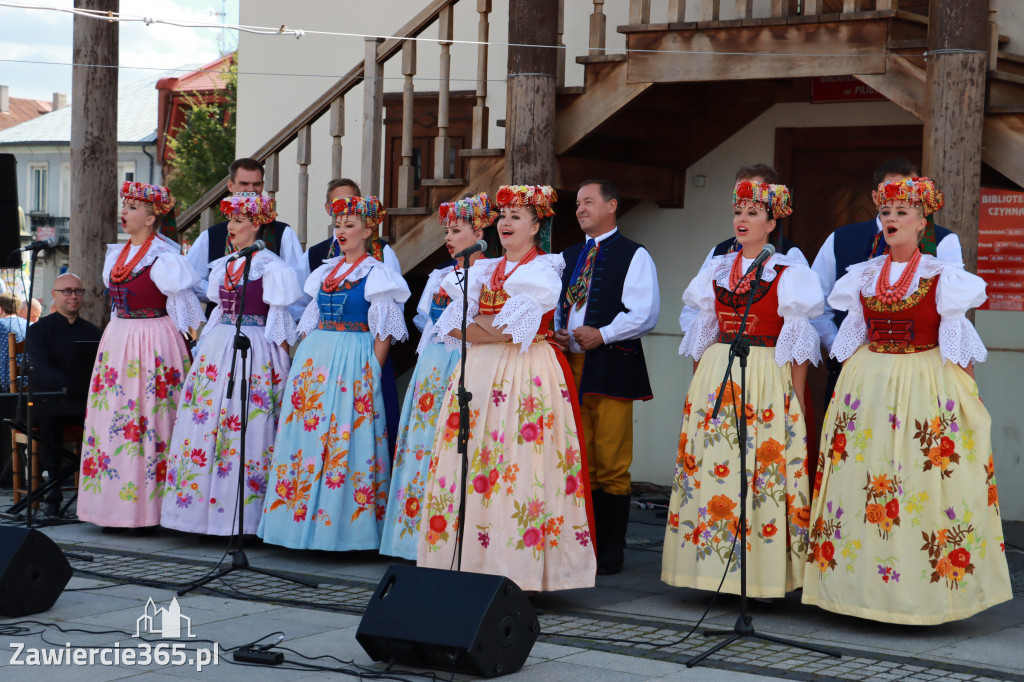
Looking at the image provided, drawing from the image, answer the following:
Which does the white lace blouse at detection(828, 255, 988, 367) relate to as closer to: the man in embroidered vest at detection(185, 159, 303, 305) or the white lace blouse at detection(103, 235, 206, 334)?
the man in embroidered vest at detection(185, 159, 303, 305)

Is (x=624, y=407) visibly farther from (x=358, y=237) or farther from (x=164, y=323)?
(x=164, y=323)

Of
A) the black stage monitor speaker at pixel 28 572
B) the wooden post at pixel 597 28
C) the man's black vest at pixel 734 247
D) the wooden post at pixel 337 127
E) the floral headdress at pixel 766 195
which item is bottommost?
the black stage monitor speaker at pixel 28 572

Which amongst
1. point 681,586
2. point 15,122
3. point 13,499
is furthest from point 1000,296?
point 15,122

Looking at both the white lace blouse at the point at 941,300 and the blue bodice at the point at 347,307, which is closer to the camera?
the white lace blouse at the point at 941,300

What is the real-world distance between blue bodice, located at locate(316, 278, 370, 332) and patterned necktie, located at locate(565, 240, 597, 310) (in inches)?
40.1

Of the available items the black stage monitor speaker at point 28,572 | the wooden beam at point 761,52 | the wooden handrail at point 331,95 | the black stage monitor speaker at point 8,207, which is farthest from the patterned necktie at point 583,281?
the black stage monitor speaker at point 8,207

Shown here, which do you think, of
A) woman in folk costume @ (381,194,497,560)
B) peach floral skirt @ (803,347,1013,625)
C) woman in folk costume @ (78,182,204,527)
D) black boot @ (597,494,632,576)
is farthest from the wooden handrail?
peach floral skirt @ (803,347,1013,625)

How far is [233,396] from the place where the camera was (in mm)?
6699

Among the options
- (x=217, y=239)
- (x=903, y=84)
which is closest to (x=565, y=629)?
(x=903, y=84)

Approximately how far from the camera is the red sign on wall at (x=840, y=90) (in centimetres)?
790

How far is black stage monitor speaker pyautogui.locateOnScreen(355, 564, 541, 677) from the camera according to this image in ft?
13.8

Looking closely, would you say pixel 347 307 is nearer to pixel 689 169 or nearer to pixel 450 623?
pixel 450 623

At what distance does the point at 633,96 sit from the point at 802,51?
0.97 metres

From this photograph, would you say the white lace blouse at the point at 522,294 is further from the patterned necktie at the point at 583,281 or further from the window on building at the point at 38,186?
the window on building at the point at 38,186
